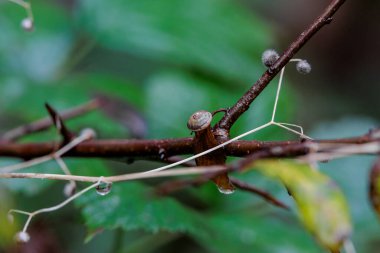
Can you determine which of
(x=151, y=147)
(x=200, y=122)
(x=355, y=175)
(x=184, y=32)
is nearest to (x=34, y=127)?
(x=151, y=147)

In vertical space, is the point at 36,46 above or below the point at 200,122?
above

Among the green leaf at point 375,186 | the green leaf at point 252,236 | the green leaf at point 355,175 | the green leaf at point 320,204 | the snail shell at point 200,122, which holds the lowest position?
the green leaf at point 320,204

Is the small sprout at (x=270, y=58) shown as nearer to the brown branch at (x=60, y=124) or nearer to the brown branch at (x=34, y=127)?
the brown branch at (x=60, y=124)

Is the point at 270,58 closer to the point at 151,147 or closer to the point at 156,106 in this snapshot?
the point at 151,147

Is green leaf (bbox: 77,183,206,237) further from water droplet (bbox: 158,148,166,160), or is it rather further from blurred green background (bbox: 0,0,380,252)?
water droplet (bbox: 158,148,166,160)

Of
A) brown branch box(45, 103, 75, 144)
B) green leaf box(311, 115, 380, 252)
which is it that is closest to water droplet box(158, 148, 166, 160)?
brown branch box(45, 103, 75, 144)

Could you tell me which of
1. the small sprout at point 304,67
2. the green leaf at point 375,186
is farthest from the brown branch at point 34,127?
the green leaf at point 375,186
